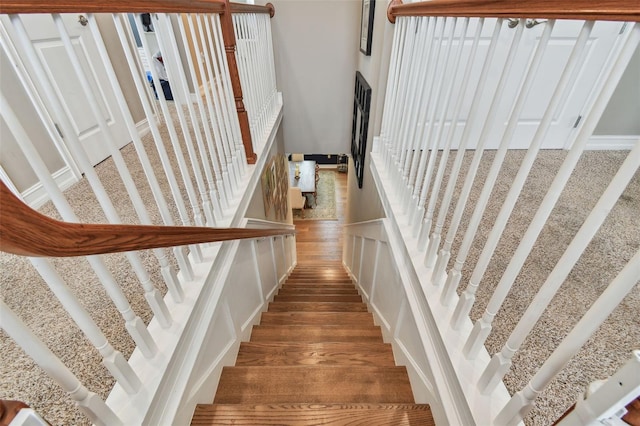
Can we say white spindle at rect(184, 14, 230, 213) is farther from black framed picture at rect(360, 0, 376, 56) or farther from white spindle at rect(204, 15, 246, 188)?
black framed picture at rect(360, 0, 376, 56)

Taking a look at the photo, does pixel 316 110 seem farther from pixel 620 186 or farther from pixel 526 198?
pixel 620 186

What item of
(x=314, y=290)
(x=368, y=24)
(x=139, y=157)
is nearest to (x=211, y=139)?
(x=139, y=157)

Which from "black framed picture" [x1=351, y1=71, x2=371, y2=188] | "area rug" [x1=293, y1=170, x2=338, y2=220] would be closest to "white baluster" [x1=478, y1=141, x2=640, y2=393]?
"black framed picture" [x1=351, y1=71, x2=371, y2=188]

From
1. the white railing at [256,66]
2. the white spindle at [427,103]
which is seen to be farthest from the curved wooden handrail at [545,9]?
the white railing at [256,66]

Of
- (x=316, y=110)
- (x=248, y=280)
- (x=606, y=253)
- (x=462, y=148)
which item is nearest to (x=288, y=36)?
(x=316, y=110)

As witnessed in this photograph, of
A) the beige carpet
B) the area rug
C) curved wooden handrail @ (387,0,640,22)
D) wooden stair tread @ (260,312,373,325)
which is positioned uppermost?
curved wooden handrail @ (387,0,640,22)

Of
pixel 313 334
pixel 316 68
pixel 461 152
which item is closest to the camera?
pixel 461 152

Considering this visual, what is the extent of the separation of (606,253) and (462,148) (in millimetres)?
1040

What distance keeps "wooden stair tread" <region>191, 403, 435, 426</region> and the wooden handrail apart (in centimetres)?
127

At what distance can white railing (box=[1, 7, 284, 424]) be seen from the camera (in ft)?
2.15

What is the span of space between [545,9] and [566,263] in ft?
1.67

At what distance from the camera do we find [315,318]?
235 cm

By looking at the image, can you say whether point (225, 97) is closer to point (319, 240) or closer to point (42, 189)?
point (42, 189)

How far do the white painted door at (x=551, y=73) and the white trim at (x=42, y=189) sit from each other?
275cm
